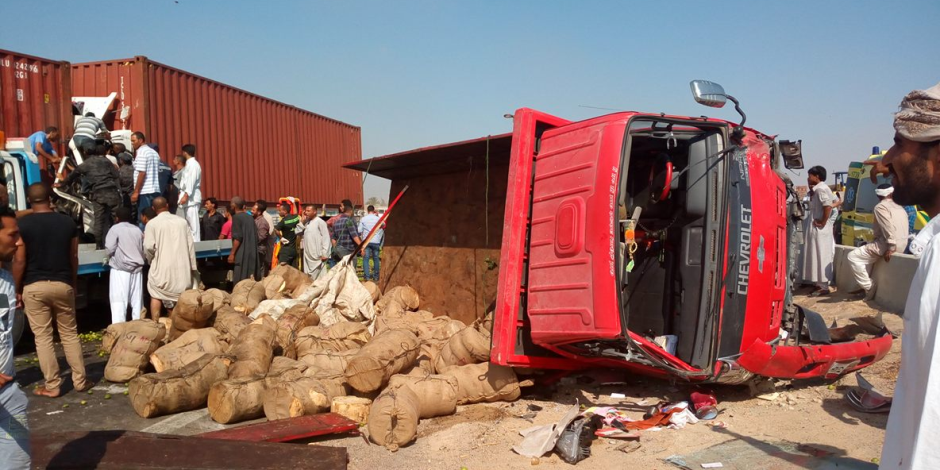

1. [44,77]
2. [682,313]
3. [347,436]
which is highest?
[44,77]

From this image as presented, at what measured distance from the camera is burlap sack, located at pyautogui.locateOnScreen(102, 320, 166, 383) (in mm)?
6328

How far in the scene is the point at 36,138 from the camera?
9266mm

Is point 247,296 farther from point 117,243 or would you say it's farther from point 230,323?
point 117,243

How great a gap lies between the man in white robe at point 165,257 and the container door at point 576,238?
5.03 metres

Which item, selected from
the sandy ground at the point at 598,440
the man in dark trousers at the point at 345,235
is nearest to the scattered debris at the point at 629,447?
the sandy ground at the point at 598,440

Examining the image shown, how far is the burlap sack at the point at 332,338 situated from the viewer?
6.45 metres

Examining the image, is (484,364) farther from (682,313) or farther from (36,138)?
(36,138)

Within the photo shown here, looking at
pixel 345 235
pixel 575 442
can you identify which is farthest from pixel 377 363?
pixel 345 235

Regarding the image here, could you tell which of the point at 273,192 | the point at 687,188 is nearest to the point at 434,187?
the point at 687,188

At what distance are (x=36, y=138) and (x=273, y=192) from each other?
26.9ft

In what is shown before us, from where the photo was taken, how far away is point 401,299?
796cm

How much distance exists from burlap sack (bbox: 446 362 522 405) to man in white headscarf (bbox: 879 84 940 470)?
158 inches

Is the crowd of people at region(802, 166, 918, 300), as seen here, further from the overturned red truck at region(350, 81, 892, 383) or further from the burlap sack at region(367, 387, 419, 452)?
the burlap sack at region(367, 387, 419, 452)

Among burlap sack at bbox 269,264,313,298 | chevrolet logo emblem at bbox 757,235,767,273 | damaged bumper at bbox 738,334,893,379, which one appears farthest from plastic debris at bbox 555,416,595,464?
burlap sack at bbox 269,264,313,298
